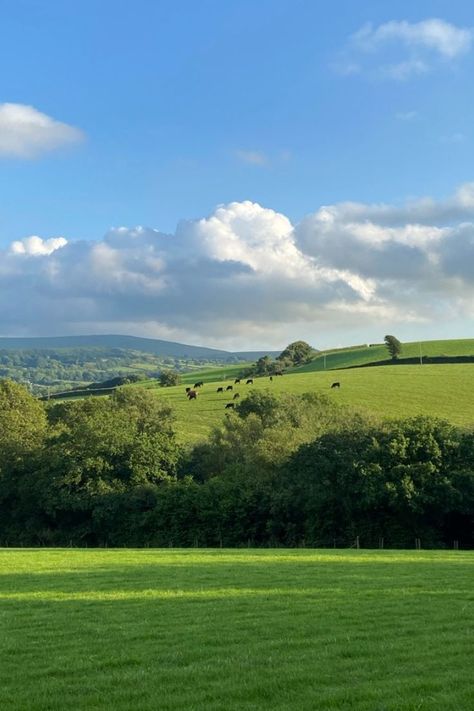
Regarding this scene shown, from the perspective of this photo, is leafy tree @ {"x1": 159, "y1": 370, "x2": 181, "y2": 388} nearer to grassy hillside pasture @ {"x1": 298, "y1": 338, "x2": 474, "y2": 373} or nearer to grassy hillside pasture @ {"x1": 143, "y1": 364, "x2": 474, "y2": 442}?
grassy hillside pasture @ {"x1": 143, "y1": 364, "x2": 474, "y2": 442}

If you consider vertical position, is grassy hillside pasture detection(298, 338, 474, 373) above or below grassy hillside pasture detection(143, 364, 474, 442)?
above

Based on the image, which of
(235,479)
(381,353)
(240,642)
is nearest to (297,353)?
(381,353)

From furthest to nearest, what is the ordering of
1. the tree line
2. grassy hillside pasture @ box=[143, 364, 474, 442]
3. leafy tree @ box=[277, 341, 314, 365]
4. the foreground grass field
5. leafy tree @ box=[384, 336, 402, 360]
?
leafy tree @ box=[277, 341, 314, 365]
leafy tree @ box=[384, 336, 402, 360]
grassy hillside pasture @ box=[143, 364, 474, 442]
the tree line
the foreground grass field

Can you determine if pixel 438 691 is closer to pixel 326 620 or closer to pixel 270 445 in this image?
pixel 326 620

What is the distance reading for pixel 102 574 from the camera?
75.0 feet

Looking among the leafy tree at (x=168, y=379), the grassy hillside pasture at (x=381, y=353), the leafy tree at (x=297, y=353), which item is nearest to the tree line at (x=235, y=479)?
the leafy tree at (x=168, y=379)

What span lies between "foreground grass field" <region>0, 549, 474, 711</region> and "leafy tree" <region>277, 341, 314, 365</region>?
149m

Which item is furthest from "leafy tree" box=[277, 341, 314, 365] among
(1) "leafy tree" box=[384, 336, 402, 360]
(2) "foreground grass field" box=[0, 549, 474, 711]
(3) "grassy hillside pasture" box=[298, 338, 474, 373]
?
(2) "foreground grass field" box=[0, 549, 474, 711]

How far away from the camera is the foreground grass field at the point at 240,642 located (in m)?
8.34

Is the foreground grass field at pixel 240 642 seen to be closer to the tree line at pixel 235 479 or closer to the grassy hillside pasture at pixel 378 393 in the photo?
the tree line at pixel 235 479

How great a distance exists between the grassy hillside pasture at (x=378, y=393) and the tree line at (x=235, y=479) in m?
12.5

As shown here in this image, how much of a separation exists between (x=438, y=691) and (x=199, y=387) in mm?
117332

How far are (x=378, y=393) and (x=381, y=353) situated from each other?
56.4 m

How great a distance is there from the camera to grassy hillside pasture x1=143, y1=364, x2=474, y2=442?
8500 centimetres
